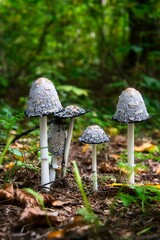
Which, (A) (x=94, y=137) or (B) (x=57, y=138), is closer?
(A) (x=94, y=137)

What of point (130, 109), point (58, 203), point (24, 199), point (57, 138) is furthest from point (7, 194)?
point (130, 109)

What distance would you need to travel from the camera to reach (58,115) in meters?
2.83

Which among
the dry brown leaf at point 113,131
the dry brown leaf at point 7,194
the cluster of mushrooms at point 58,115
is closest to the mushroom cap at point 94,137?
the cluster of mushrooms at point 58,115

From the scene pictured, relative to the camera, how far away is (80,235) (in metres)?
2.01

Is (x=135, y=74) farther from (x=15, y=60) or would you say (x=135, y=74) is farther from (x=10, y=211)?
(x=10, y=211)

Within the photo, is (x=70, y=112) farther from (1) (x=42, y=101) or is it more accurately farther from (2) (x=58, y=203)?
(2) (x=58, y=203)

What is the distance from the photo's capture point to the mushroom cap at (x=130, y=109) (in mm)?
2785

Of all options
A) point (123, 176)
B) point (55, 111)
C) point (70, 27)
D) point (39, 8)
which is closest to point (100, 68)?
point (70, 27)

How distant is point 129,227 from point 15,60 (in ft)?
27.9

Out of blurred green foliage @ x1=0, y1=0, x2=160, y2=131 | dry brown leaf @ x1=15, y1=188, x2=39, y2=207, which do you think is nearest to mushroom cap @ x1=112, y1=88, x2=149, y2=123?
dry brown leaf @ x1=15, y1=188, x2=39, y2=207

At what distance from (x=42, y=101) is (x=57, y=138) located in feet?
1.65

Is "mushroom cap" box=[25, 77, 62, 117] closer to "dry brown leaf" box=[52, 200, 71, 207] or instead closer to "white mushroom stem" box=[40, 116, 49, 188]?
"white mushroom stem" box=[40, 116, 49, 188]

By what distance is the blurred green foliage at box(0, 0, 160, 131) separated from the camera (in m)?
7.84

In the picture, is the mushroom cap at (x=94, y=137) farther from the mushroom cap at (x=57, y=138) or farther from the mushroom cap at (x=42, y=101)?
the mushroom cap at (x=42, y=101)
